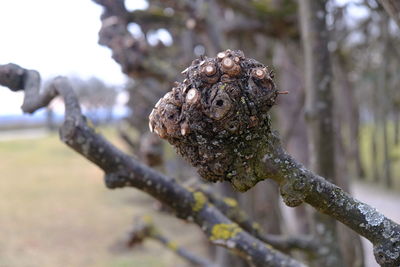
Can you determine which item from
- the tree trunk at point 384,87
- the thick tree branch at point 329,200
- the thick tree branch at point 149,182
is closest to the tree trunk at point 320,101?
the thick tree branch at point 149,182

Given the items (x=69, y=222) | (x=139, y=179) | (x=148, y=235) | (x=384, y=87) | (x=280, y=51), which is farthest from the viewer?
(x=69, y=222)

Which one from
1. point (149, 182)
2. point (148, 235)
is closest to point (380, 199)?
point (148, 235)

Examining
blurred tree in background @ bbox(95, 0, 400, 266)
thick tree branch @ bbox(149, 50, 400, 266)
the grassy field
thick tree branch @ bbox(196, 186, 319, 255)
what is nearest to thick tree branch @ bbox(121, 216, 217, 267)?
blurred tree in background @ bbox(95, 0, 400, 266)

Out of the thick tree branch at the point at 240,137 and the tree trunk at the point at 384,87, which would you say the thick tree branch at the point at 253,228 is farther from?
the tree trunk at the point at 384,87

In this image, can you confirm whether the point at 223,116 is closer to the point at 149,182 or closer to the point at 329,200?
the point at 329,200

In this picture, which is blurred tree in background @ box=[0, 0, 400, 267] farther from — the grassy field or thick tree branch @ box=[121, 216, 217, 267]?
the grassy field
